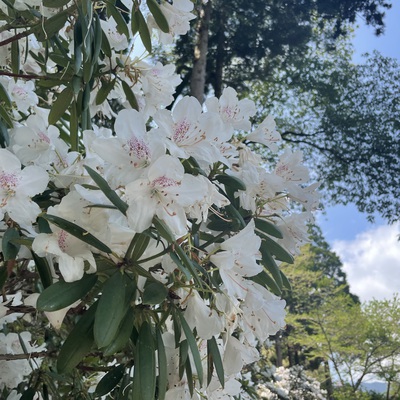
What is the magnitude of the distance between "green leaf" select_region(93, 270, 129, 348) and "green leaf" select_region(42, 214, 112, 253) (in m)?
0.04

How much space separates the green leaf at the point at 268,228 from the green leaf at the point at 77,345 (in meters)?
0.31

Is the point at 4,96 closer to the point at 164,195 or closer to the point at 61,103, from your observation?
the point at 61,103

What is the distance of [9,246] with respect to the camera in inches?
24.8

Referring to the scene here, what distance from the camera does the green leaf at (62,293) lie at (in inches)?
21.9

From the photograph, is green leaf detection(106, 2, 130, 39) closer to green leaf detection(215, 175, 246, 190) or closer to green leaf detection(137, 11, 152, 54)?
green leaf detection(137, 11, 152, 54)

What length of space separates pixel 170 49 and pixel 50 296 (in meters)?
6.25

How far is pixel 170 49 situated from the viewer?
648 centimetres

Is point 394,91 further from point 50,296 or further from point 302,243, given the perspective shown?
point 50,296

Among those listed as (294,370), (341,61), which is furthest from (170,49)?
(294,370)

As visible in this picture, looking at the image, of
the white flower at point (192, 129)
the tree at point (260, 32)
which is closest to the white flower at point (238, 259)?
the white flower at point (192, 129)

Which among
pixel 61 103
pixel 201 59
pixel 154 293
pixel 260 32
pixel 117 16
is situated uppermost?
pixel 260 32

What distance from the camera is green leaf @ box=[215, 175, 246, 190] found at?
2.51 feet

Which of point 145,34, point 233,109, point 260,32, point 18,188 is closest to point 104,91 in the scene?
point 145,34

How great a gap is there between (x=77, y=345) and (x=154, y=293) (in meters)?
0.11
